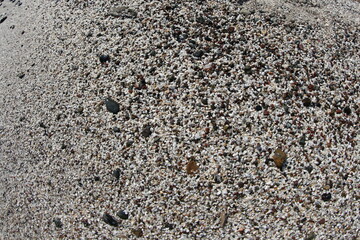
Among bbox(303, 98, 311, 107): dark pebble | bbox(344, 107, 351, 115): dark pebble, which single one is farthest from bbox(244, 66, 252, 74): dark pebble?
bbox(344, 107, 351, 115): dark pebble

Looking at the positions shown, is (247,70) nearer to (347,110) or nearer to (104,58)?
(347,110)

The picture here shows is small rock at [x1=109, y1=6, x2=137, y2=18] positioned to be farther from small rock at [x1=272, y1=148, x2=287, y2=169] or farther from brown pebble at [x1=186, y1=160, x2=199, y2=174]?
small rock at [x1=272, y1=148, x2=287, y2=169]

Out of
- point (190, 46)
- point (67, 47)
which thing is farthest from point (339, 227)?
point (67, 47)

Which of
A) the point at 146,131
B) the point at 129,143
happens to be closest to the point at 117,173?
the point at 129,143

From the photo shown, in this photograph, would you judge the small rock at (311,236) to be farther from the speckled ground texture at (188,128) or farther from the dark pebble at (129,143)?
the dark pebble at (129,143)

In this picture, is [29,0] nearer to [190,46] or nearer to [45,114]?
[45,114]

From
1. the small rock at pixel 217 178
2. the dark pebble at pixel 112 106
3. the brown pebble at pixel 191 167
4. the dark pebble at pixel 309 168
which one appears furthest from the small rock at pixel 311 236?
the dark pebble at pixel 112 106
